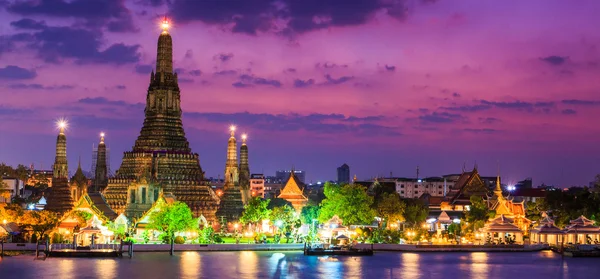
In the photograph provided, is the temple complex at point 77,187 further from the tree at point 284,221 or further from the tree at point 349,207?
the tree at point 349,207

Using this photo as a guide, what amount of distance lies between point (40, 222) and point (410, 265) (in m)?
26.1

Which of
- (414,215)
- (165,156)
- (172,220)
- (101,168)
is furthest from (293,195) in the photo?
(172,220)

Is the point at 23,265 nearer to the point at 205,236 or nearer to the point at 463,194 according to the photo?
the point at 205,236

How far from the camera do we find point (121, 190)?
75.2 meters

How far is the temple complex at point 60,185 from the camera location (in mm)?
73062

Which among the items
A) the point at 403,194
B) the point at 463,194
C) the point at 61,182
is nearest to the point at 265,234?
the point at 61,182

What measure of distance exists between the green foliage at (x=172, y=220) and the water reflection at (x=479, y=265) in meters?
20.1

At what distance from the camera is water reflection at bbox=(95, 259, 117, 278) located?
4730 centimetres

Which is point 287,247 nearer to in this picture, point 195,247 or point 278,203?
point 195,247

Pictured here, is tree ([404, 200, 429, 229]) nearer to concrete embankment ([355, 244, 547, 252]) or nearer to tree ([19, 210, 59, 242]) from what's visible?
concrete embankment ([355, 244, 547, 252])

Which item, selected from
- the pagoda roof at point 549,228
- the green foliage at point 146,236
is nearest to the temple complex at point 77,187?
the green foliage at point 146,236

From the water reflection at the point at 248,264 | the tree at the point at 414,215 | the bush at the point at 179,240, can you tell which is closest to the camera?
the water reflection at the point at 248,264

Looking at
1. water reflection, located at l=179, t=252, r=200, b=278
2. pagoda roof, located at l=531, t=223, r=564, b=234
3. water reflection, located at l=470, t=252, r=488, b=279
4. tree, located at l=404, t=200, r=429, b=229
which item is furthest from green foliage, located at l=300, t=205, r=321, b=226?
pagoda roof, located at l=531, t=223, r=564, b=234

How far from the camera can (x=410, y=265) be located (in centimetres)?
5528
